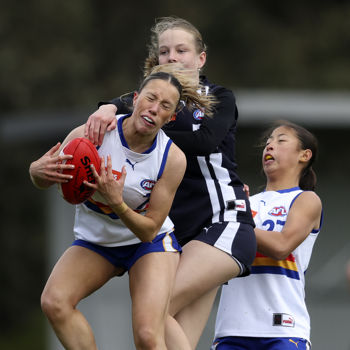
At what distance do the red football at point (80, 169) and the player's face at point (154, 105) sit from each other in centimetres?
35

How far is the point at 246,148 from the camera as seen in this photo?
1758 cm

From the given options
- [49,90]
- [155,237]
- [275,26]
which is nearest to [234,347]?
[155,237]

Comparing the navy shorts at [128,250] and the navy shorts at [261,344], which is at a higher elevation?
the navy shorts at [128,250]

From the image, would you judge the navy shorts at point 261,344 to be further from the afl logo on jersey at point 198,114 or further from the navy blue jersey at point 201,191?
the afl logo on jersey at point 198,114

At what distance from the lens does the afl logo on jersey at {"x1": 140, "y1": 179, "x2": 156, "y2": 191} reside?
17.0 ft

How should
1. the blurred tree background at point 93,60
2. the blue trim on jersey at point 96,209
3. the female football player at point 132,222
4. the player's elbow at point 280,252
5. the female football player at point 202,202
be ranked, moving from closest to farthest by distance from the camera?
1. the female football player at point 132,222
2. the blue trim on jersey at point 96,209
3. the female football player at point 202,202
4. the player's elbow at point 280,252
5. the blurred tree background at point 93,60

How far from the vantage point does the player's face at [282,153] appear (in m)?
6.12

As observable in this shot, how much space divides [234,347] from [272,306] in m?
0.37

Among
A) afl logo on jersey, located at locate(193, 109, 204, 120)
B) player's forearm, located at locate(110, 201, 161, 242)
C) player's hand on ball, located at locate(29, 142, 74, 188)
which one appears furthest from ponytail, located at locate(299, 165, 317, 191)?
player's hand on ball, located at locate(29, 142, 74, 188)

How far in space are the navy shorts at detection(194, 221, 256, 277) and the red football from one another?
0.99 metres

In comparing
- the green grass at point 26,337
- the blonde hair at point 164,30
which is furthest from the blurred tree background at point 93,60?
the blonde hair at point 164,30

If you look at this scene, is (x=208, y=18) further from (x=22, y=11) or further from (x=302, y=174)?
(x=302, y=174)

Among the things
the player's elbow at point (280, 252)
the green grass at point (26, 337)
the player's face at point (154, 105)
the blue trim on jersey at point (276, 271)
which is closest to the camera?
the player's face at point (154, 105)

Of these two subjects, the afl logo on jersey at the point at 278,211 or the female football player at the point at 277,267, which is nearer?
the female football player at the point at 277,267
